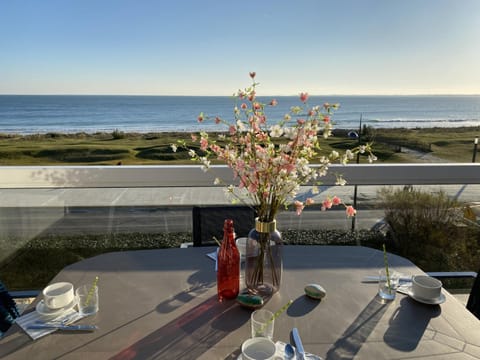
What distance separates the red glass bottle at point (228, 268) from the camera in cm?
125

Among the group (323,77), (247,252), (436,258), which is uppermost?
(323,77)

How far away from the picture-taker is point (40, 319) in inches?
45.6

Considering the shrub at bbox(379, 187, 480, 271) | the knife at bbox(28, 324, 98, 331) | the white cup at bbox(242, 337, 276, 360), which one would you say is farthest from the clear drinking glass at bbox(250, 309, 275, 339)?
the shrub at bbox(379, 187, 480, 271)

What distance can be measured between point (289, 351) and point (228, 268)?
36cm

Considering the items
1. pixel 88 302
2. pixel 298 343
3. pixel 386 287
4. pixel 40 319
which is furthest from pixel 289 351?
pixel 40 319

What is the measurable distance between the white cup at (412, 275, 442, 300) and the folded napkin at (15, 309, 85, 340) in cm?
118

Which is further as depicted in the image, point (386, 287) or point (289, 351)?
point (386, 287)

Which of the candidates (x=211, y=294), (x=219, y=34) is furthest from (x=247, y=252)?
(x=219, y=34)

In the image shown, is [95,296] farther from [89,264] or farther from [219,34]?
[219,34]

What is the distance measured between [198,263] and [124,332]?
0.55 metres

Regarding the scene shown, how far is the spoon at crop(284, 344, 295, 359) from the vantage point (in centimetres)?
98

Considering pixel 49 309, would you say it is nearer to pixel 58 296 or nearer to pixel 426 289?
pixel 58 296

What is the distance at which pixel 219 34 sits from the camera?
11008 millimetres

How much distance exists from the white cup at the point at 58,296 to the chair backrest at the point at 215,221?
0.85 meters
